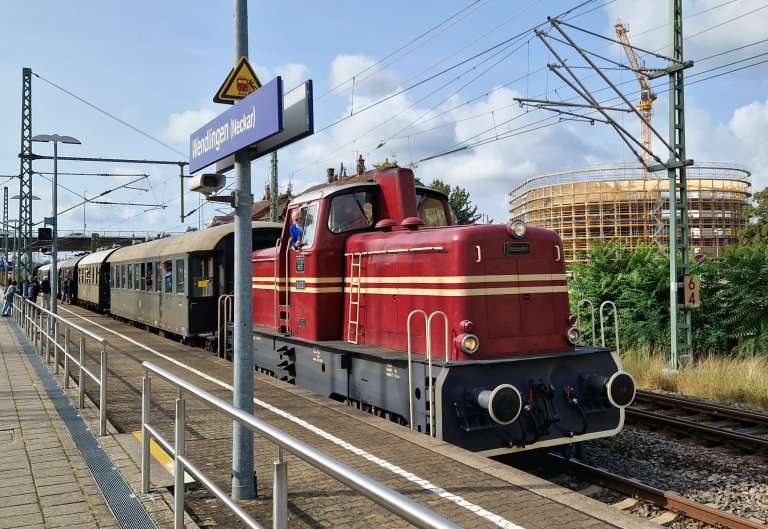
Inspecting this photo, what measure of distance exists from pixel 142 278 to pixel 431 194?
13.3 m

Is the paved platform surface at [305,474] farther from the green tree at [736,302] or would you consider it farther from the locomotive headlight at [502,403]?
the green tree at [736,302]

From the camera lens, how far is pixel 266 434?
2734 mm

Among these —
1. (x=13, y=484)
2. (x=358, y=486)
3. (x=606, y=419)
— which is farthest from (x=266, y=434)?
(x=606, y=419)

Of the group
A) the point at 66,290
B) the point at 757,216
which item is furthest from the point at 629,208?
the point at 66,290

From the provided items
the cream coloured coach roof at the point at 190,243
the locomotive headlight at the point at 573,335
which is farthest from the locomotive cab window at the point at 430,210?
the cream coloured coach roof at the point at 190,243

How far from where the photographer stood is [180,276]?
15.3m

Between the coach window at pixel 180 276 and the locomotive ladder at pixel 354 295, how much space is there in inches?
309

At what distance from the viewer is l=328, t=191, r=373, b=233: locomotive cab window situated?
8.56 m

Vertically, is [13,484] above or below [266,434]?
below

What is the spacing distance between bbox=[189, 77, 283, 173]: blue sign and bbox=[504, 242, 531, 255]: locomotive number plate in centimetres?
329

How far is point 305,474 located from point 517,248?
3.29 m

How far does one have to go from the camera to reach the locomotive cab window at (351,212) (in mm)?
8562

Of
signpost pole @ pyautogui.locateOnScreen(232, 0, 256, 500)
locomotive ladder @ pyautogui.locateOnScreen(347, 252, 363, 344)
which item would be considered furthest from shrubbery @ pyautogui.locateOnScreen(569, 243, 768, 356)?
signpost pole @ pyautogui.locateOnScreen(232, 0, 256, 500)

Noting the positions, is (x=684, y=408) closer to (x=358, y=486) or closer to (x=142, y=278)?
(x=358, y=486)
